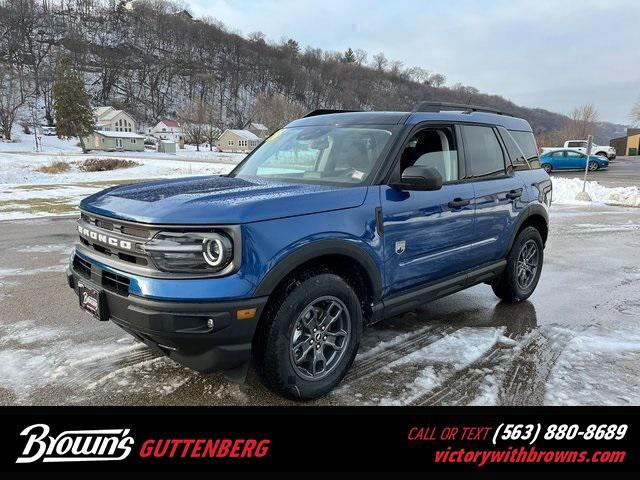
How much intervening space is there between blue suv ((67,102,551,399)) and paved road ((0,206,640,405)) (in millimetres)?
469

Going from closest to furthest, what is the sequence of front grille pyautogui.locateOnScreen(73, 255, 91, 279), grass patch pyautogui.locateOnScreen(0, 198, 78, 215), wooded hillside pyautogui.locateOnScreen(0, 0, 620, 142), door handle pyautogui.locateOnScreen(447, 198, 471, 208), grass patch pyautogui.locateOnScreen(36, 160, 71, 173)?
front grille pyautogui.locateOnScreen(73, 255, 91, 279)
door handle pyautogui.locateOnScreen(447, 198, 471, 208)
grass patch pyautogui.locateOnScreen(0, 198, 78, 215)
grass patch pyautogui.locateOnScreen(36, 160, 71, 173)
wooded hillside pyautogui.locateOnScreen(0, 0, 620, 142)

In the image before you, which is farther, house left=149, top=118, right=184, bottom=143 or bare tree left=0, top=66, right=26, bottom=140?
house left=149, top=118, right=184, bottom=143

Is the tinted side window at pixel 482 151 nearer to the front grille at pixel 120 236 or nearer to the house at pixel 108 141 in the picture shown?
the front grille at pixel 120 236

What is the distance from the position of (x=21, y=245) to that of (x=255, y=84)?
151m

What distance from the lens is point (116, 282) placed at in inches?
111

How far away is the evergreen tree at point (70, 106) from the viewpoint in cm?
6253

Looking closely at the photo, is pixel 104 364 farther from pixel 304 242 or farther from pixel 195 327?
pixel 304 242

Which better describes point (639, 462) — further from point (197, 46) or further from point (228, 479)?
point (197, 46)

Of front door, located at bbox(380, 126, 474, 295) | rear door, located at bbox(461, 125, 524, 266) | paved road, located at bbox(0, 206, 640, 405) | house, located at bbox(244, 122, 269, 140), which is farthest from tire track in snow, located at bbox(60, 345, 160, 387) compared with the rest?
house, located at bbox(244, 122, 269, 140)

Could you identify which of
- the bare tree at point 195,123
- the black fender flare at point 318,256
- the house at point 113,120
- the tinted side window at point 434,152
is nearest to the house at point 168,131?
the bare tree at point 195,123

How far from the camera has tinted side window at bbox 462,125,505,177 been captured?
169 inches

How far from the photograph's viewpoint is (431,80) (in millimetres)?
150750

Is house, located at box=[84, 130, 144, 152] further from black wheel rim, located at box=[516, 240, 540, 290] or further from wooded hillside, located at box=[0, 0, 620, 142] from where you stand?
black wheel rim, located at box=[516, 240, 540, 290]

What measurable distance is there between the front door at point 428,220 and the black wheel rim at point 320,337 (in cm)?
50
